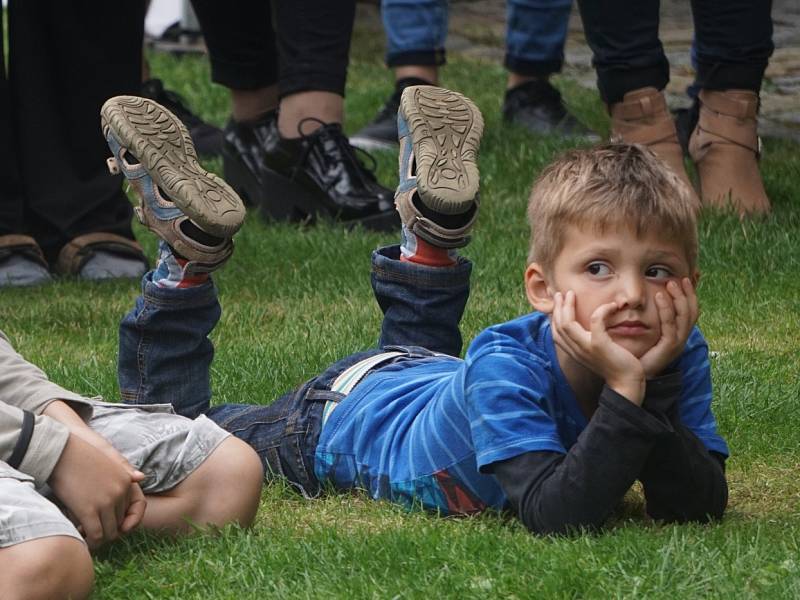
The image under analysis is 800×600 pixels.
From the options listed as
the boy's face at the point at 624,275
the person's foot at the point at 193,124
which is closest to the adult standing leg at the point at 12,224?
the person's foot at the point at 193,124

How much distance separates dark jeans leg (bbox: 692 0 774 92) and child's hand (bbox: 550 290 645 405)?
324 cm

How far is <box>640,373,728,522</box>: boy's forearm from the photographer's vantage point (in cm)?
258

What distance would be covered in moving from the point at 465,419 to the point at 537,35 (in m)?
4.90

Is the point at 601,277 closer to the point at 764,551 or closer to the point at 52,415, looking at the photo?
the point at 764,551

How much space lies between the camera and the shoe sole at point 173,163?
3041 millimetres

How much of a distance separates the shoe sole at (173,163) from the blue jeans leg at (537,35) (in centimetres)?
431

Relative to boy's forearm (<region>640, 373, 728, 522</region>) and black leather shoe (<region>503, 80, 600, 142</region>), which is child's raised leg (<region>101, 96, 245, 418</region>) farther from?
black leather shoe (<region>503, 80, 600, 142</region>)

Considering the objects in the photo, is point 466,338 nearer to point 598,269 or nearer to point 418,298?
point 418,298

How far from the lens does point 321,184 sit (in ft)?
18.7

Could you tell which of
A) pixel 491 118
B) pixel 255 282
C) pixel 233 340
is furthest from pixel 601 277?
pixel 491 118

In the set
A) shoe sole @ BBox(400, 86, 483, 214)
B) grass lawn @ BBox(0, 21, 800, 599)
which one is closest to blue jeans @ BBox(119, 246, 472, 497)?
grass lawn @ BBox(0, 21, 800, 599)

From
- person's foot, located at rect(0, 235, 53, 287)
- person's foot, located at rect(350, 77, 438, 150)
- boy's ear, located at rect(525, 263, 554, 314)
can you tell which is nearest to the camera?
boy's ear, located at rect(525, 263, 554, 314)

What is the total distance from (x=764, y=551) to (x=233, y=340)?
2149mm

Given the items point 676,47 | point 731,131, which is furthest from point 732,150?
point 676,47
